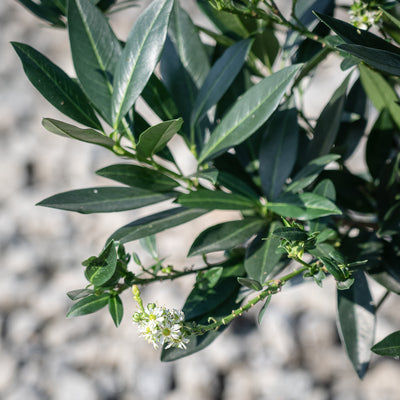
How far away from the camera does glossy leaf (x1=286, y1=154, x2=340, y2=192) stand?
0.48 metres

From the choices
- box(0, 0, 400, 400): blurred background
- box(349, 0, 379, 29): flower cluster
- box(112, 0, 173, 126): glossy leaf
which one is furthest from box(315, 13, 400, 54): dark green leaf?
box(0, 0, 400, 400): blurred background

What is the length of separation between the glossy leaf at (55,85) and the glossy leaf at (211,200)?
0.13 m

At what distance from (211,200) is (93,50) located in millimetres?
194

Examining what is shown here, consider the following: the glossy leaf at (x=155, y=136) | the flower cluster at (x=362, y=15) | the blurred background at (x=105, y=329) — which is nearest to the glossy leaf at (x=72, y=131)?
the glossy leaf at (x=155, y=136)

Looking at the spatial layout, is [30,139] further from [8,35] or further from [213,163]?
[213,163]

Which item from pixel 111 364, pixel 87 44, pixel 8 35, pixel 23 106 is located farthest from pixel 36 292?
pixel 87 44

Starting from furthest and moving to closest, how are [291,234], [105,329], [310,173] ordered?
1. [105,329]
2. [310,173]
3. [291,234]

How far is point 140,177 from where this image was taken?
1.66 feet

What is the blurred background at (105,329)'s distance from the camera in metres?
1.42

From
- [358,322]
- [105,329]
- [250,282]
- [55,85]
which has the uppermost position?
[55,85]

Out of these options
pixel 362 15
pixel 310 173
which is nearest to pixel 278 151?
pixel 310 173

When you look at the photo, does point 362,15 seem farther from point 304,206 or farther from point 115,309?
point 115,309

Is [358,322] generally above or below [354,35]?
below

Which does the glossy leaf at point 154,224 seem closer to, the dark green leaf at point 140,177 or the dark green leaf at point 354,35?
the dark green leaf at point 140,177
